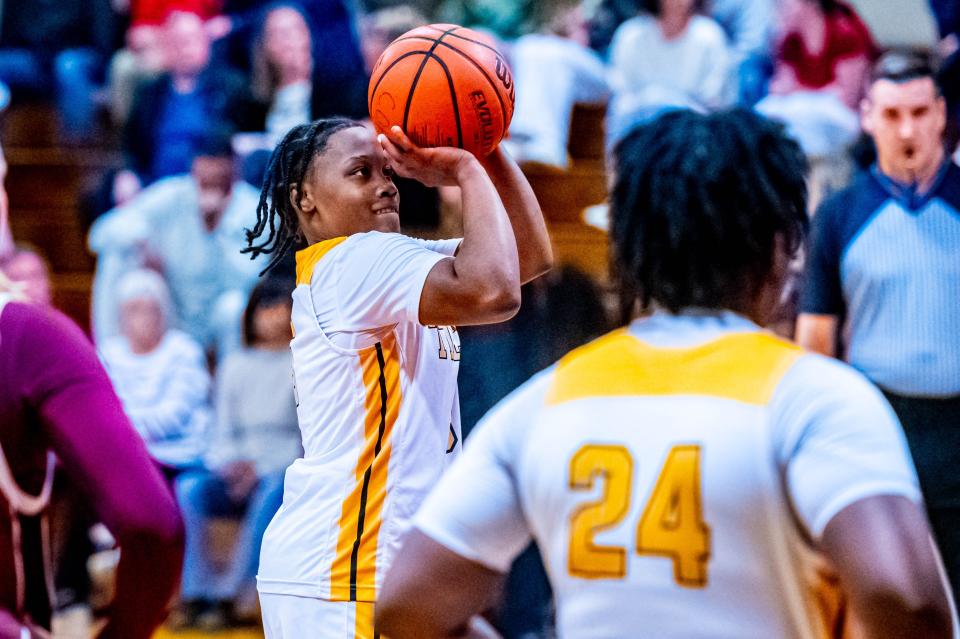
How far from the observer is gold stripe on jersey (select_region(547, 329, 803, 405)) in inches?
74.5

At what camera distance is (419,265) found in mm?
2943

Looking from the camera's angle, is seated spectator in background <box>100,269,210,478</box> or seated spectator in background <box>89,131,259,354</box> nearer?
seated spectator in background <box>100,269,210,478</box>

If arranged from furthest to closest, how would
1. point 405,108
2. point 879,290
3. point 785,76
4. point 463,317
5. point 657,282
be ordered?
1. point 785,76
2. point 879,290
3. point 405,108
4. point 463,317
5. point 657,282

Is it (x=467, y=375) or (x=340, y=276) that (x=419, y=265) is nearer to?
(x=340, y=276)

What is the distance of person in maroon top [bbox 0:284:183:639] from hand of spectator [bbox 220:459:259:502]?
4.54 m

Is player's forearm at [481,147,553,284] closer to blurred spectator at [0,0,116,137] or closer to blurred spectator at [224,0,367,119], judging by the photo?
blurred spectator at [224,0,367,119]

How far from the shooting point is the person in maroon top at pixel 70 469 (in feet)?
7.94

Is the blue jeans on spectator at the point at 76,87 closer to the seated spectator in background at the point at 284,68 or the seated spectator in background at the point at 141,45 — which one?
the seated spectator in background at the point at 141,45

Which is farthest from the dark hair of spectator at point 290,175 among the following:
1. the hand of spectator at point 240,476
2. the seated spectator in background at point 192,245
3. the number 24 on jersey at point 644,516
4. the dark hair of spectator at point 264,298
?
the seated spectator in background at point 192,245

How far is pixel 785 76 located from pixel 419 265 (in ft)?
17.4

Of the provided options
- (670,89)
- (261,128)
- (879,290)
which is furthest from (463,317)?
(261,128)

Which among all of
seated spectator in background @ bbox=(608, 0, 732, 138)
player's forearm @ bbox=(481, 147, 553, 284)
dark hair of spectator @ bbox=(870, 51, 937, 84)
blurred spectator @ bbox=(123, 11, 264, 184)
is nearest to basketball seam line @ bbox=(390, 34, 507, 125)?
player's forearm @ bbox=(481, 147, 553, 284)

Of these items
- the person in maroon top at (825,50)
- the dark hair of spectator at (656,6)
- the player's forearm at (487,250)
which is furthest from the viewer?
the dark hair of spectator at (656,6)

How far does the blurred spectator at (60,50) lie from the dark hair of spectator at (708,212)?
8780 millimetres
